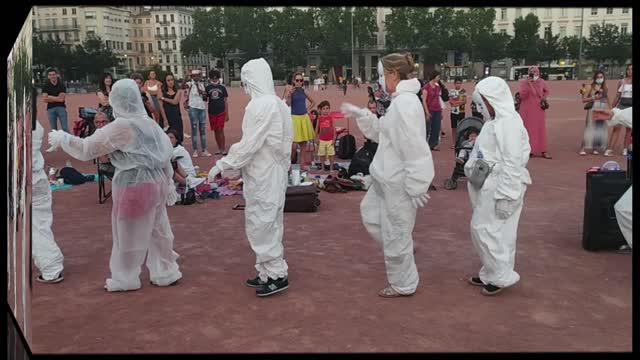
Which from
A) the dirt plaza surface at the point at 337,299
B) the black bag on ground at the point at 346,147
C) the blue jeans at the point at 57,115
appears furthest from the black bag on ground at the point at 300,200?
the blue jeans at the point at 57,115

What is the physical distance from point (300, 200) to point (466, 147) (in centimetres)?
274

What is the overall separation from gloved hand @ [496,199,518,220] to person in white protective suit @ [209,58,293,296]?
5.16 feet

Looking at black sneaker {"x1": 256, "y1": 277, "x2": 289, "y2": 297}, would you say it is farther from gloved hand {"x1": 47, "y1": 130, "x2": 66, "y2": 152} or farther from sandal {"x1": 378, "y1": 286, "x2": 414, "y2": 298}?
gloved hand {"x1": 47, "y1": 130, "x2": 66, "y2": 152}

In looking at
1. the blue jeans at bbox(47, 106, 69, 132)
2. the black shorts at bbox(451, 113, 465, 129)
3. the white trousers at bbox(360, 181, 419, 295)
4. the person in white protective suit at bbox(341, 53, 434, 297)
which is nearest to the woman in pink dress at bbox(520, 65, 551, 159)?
the black shorts at bbox(451, 113, 465, 129)

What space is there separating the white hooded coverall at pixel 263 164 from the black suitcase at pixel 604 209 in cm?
285

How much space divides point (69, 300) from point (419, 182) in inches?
107

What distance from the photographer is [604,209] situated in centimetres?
523

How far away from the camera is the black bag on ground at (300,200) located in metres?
6.91

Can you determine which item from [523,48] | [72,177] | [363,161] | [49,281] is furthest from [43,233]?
[523,48]

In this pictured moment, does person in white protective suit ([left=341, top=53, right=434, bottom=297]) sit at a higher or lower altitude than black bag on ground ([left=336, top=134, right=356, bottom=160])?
higher

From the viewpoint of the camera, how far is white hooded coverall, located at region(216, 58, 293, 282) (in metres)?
4.23

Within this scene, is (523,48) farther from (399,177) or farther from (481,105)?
(399,177)
